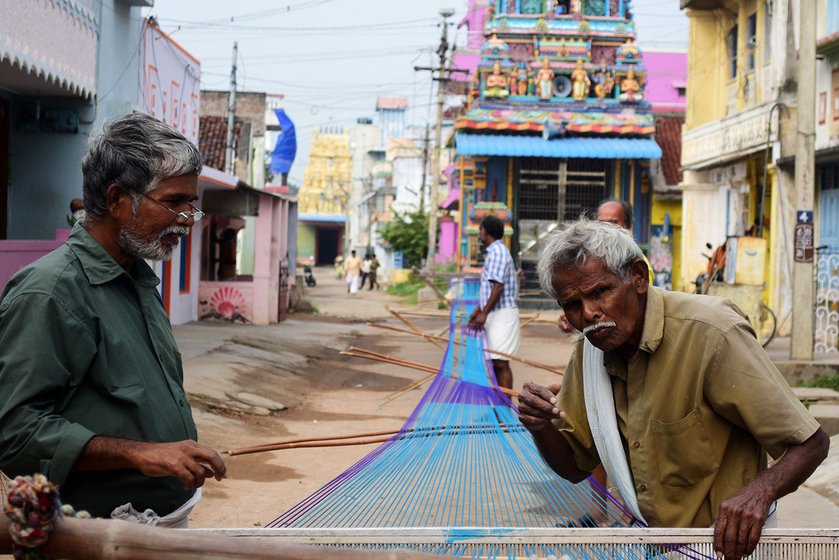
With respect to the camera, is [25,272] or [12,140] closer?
[25,272]

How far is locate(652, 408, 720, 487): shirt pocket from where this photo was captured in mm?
2262

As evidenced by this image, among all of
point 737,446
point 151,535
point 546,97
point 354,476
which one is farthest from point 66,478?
point 546,97

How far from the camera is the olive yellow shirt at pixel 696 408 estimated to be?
2184mm

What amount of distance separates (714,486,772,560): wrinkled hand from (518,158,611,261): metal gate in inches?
805

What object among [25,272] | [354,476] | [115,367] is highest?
[25,272]

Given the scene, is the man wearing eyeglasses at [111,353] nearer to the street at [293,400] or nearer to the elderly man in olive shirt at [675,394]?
the elderly man in olive shirt at [675,394]

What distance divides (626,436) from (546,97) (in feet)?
66.7

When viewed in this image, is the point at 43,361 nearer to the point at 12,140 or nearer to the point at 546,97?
the point at 12,140

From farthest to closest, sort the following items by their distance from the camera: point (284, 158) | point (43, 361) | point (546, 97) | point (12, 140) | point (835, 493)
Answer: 1. point (284, 158)
2. point (546, 97)
3. point (12, 140)
4. point (835, 493)
5. point (43, 361)

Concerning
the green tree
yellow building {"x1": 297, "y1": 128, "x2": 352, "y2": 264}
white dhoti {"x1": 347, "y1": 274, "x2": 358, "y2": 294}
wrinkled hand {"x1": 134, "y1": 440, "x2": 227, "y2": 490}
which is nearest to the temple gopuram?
white dhoti {"x1": 347, "y1": 274, "x2": 358, "y2": 294}

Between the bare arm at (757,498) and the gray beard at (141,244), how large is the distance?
4.44 ft

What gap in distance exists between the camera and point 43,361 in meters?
1.91

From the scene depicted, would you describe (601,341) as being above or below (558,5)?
below

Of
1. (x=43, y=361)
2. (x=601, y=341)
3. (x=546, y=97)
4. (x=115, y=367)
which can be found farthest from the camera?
(x=546, y=97)
